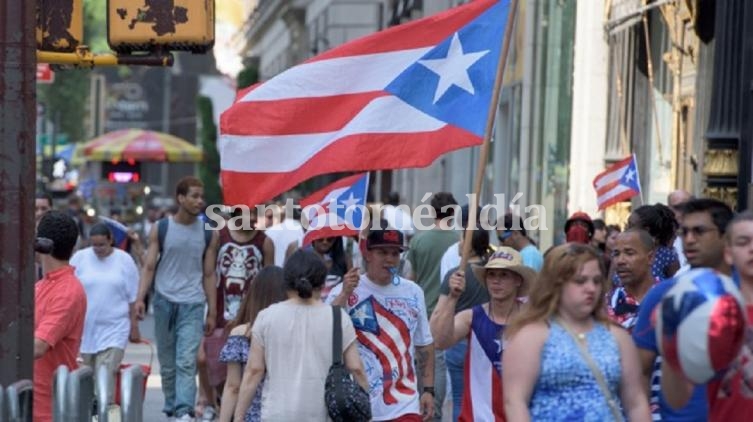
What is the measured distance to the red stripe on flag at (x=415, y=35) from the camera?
11359 mm

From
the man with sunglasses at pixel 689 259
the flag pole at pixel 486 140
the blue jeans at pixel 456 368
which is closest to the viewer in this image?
the man with sunglasses at pixel 689 259

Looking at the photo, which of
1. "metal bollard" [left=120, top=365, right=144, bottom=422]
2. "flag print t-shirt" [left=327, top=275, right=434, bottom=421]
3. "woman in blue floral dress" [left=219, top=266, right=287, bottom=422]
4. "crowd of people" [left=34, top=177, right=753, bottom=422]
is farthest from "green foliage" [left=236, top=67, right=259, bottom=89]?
"metal bollard" [left=120, top=365, right=144, bottom=422]

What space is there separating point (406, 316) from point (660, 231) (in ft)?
5.23

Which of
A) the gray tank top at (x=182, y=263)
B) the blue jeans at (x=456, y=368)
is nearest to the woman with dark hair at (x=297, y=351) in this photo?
the blue jeans at (x=456, y=368)

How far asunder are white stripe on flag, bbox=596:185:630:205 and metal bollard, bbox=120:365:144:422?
11.9m

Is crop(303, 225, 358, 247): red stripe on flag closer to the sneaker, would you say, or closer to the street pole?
the sneaker

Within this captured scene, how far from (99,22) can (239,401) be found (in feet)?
246

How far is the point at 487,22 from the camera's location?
1136 centimetres

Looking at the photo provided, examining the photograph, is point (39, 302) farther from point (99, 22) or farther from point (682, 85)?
point (99, 22)

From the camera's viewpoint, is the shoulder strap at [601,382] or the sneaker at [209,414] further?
the sneaker at [209,414]

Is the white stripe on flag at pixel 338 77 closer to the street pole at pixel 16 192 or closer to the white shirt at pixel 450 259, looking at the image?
the street pole at pixel 16 192

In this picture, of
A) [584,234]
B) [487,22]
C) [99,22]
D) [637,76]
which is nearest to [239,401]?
[487,22]

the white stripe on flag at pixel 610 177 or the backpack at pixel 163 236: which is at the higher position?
the white stripe on flag at pixel 610 177

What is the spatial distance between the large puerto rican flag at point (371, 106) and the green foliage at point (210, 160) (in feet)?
199
